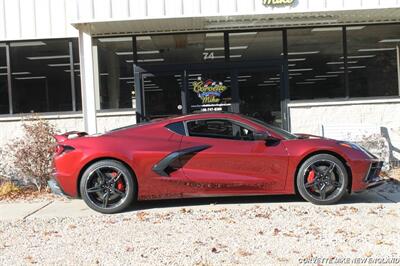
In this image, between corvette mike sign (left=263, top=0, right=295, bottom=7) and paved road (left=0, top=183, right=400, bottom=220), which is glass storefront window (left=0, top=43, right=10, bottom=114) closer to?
paved road (left=0, top=183, right=400, bottom=220)

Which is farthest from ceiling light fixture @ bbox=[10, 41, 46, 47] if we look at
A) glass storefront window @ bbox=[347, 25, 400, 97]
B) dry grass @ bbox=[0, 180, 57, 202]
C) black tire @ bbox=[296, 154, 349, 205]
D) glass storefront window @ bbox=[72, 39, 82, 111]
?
black tire @ bbox=[296, 154, 349, 205]

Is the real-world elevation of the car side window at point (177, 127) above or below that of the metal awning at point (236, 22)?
below

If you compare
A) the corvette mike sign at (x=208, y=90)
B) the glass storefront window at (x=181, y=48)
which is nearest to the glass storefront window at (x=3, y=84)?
the glass storefront window at (x=181, y=48)

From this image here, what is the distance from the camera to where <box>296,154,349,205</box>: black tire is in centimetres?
784

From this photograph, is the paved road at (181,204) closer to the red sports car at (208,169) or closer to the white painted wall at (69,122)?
the red sports car at (208,169)

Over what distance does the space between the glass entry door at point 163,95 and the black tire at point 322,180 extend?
459 centimetres

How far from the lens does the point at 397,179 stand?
33.9 feet

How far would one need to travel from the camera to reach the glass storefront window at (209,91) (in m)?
12.0

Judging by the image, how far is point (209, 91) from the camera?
12.0 meters

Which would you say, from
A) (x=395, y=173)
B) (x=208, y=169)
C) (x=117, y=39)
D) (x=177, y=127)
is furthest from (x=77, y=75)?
(x=395, y=173)

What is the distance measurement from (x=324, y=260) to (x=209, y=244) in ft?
4.13

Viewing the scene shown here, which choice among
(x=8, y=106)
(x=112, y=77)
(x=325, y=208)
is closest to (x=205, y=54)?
(x=112, y=77)

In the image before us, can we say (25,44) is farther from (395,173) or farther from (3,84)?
(395,173)

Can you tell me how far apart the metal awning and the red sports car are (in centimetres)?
337
